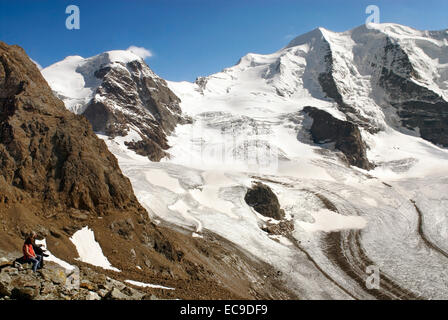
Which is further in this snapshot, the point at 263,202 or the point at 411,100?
the point at 411,100

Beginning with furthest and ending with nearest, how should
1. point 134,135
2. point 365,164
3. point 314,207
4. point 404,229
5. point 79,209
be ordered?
point 365,164 → point 134,135 → point 314,207 → point 404,229 → point 79,209

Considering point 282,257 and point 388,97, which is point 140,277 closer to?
point 282,257

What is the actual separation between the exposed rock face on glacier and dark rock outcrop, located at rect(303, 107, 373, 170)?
5353cm

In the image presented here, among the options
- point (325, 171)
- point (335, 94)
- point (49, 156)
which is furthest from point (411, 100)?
point (49, 156)

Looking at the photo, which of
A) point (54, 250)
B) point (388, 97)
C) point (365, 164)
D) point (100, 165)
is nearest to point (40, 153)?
point (100, 165)

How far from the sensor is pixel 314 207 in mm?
69562

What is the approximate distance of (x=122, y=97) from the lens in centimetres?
12850

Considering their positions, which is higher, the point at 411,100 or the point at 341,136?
the point at 411,100

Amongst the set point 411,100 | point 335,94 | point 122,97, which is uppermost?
point 335,94

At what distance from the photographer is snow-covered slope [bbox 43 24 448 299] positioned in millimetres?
45312

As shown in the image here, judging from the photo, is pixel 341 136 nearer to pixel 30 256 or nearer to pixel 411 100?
pixel 411 100

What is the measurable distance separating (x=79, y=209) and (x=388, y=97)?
549ft

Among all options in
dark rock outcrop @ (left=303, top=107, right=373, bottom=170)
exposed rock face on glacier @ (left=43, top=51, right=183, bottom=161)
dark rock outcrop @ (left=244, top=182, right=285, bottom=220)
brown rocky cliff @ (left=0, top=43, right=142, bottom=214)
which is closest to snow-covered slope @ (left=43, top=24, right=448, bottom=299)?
dark rock outcrop @ (left=244, top=182, right=285, bottom=220)

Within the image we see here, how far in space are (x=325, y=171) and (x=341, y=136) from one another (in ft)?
94.3
